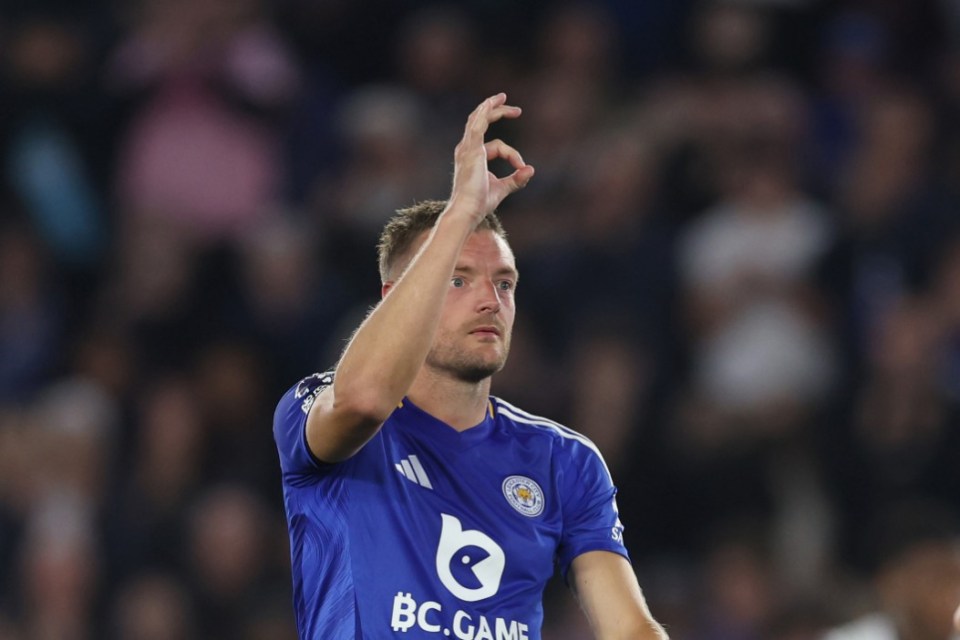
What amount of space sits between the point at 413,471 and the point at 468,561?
0.89 ft

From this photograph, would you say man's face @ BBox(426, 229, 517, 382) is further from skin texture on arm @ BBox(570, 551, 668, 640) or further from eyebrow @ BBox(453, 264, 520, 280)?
skin texture on arm @ BBox(570, 551, 668, 640)

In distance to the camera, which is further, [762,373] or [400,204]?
[400,204]

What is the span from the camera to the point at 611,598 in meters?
4.39

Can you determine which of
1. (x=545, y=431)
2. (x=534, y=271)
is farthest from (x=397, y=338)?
(x=534, y=271)

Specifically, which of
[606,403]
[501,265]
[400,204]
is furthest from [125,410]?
[501,265]

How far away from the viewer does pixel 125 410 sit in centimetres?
929

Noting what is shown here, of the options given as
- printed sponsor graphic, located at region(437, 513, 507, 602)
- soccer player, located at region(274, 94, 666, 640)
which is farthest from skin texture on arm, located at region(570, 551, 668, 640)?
printed sponsor graphic, located at region(437, 513, 507, 602)

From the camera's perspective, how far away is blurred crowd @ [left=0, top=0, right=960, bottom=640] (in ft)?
25.4

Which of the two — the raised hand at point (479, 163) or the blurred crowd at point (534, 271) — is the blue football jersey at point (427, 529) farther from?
the blurred crowd at point (534, 271)

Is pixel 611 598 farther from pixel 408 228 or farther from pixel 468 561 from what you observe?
Result: pixel 408 228

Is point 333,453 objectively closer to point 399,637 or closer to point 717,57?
point 399,637

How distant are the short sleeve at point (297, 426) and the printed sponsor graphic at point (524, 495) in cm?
53

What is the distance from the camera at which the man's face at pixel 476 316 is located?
4.41 metres

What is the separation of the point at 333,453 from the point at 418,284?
1.63 ft
